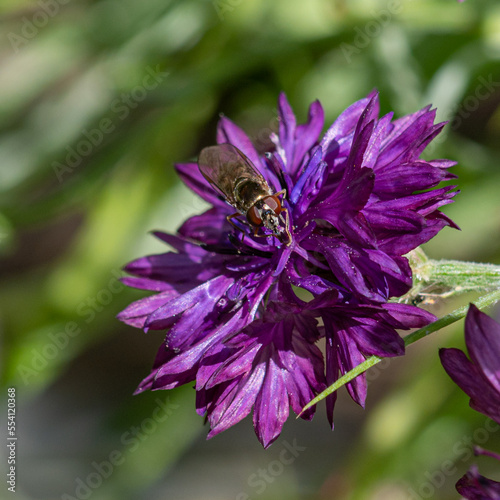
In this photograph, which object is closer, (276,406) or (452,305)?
(276,406)

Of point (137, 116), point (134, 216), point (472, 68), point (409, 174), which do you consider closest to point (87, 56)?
point (137, 116)

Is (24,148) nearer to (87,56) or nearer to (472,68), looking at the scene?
(87,56)

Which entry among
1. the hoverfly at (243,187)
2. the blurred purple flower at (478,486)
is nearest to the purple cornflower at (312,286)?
the hoverfly at (243,187)

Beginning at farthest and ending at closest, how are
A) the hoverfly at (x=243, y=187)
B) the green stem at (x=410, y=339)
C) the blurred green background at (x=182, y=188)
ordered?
1. the blurred green background at (x=182, y=188)
2. the hoverfly at (x=243, y=187)
3. the green stem at (x=410, y=339)

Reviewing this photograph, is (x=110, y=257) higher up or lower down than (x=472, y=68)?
higher up

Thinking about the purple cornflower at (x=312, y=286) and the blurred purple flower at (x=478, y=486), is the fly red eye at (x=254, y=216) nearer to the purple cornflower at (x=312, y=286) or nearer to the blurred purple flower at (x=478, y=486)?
the purple cornflower at (x=312, y=286)

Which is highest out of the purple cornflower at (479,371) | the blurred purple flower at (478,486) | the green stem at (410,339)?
the green stem at (410,339)

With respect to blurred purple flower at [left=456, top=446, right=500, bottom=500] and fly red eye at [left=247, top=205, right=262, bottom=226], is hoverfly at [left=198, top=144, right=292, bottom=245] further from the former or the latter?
blurred purple flower at [left=456, top=446, right=500, bottom=500]
